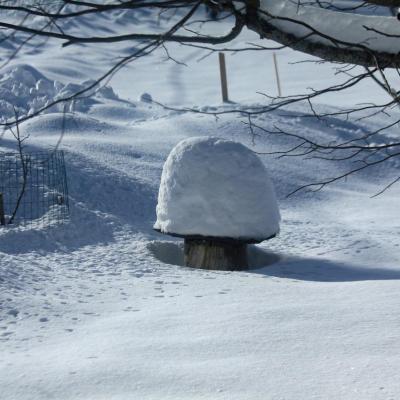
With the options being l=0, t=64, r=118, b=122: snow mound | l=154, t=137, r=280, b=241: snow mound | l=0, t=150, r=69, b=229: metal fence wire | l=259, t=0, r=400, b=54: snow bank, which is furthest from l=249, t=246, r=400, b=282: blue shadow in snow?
l=0, t=64, r=118, b=122: snow mound

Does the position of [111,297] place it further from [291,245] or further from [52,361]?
[291,245]

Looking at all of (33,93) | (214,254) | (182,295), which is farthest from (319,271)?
(33,93)

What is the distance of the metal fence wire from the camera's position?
8758 mm

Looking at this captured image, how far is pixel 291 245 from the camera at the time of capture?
861 centimetres

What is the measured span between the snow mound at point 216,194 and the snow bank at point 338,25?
13.0 feet

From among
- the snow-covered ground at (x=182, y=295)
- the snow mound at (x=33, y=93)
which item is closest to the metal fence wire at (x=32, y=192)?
the snow-covered ground at (x=182, y=295)

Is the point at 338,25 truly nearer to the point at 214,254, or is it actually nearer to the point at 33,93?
the point at 214,254

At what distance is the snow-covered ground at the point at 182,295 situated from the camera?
404 cm

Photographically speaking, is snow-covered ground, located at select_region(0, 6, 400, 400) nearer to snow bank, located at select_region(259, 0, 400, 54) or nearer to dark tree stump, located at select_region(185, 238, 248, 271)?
dark tree stump, located at select_region(185, 238, 248, 271)

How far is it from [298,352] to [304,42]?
6.00 ft

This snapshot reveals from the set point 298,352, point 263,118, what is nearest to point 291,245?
point 298,352

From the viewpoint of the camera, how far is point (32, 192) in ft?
31.6

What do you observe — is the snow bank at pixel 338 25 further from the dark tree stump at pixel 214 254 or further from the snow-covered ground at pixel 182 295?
the dark tree stump at pixel 214 254

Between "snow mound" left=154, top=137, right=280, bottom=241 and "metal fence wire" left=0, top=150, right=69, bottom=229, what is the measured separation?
1846 millimetres
